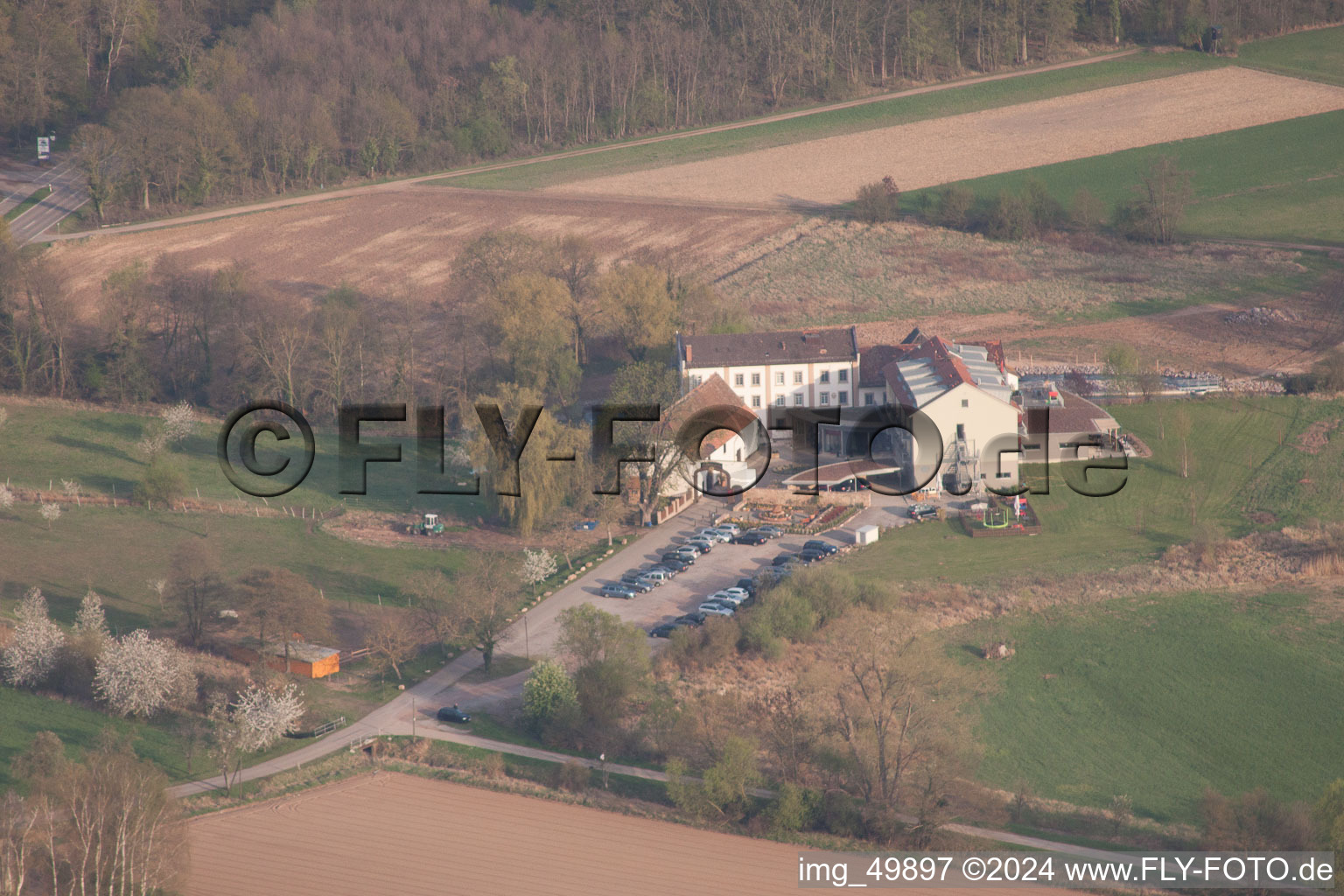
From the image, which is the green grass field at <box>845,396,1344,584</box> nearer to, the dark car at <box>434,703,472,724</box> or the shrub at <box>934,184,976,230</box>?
the dark car at <box>434,703,472,724</box>

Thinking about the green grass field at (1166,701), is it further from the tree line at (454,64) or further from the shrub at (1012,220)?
the tree line at (454,64)

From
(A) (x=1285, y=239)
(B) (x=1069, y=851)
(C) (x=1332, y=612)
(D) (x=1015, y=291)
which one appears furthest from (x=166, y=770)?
(A) (x=1285, y=239)

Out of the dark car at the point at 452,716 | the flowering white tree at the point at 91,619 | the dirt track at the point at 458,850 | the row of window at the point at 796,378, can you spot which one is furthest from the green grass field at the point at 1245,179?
the dirt track at the point at 458,850

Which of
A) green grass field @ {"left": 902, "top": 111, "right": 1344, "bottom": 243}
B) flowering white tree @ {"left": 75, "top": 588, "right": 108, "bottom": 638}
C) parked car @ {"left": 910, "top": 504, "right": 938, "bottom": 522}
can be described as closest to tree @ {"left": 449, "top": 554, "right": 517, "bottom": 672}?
flowering white tree @ {"left": 75, "top": 588, "right": 108, "bottom": 638}

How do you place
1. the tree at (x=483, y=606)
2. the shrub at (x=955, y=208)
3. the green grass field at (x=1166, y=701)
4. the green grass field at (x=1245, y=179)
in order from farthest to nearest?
the shrub at (x=955, y=208)
the green grass field at (x=1245, y=179)
the tree at (x=483, y=606)
the green grass field at (x=1166, y=701)

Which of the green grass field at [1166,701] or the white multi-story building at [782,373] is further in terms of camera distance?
the white multi-story building at [782,373]

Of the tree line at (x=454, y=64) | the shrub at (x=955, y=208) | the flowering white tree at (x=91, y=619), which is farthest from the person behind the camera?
the tree line at (x=454, y=64)
